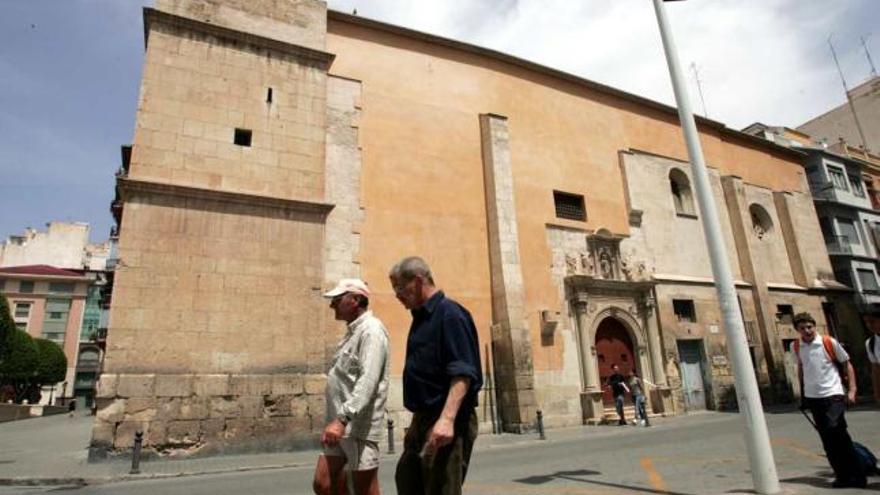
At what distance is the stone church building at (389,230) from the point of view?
11.4 meters

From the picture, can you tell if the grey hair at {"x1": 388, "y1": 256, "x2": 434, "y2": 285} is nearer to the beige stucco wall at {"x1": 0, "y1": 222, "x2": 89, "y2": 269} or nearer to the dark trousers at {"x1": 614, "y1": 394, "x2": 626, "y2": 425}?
the dark trousers at {"x1": 614, "y1": 394, "x2": 626, "y2": 425}

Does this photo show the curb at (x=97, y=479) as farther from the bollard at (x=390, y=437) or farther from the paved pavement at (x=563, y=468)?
the bollard at (x=390, y=437)

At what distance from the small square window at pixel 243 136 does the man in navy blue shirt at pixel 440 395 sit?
11601 millimetres

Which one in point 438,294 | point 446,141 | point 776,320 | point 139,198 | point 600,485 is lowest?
point 600,485

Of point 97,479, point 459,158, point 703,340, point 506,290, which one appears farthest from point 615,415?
point 97,479

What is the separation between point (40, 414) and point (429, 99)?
131 ft

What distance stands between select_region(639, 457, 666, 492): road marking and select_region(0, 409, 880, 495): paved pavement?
1cm

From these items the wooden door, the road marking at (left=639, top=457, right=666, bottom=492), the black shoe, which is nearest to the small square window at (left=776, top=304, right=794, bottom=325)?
the wooden door

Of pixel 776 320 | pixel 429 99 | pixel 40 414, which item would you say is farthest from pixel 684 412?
pixel 40 414

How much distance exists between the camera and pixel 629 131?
21844 millimetres

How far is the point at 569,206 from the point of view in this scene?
62.9 ft

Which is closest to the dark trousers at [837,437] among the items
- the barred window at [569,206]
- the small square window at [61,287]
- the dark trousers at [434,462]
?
the dark trousers at [434,462]

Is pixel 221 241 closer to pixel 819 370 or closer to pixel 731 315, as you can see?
pixel 731 315

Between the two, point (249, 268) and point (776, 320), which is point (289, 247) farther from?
point (776, 320)
